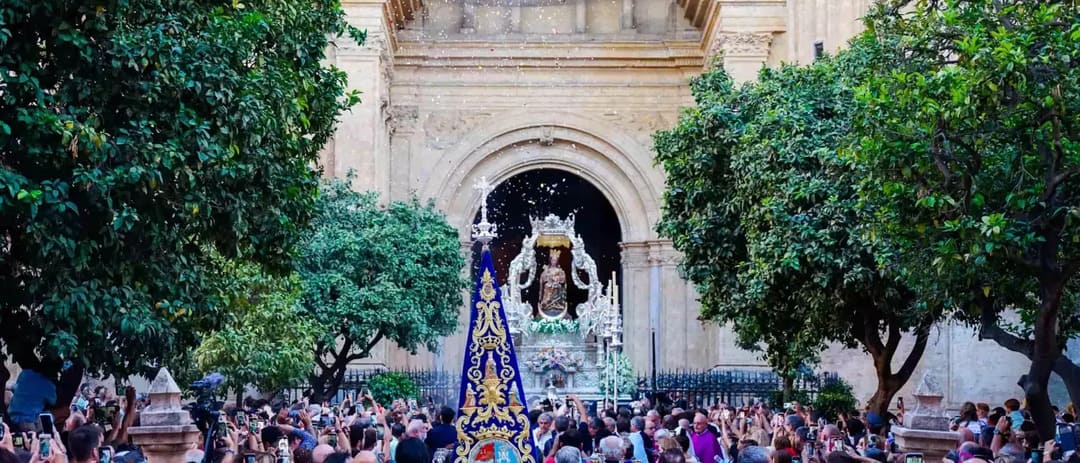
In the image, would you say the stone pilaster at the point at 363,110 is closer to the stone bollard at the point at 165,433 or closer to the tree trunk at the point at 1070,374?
the stone bollard at the point at 165,433

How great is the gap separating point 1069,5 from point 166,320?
8033 mm

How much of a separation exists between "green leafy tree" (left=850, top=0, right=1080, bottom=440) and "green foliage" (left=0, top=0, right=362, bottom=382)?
214 inches

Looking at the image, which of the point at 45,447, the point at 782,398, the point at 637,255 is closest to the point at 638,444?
the point at 45,447

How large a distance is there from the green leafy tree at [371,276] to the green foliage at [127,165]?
1332 cm

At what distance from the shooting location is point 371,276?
1125 inches

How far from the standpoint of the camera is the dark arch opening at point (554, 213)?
1641 inches

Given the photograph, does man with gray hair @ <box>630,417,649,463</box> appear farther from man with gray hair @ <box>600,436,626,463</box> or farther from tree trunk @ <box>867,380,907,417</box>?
tree trunk @ <box>867,380,907,417</box>

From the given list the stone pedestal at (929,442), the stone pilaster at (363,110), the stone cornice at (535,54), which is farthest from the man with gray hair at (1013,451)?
the stone cornice at (535,54)

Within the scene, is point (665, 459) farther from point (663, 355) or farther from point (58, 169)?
point (663, 355)

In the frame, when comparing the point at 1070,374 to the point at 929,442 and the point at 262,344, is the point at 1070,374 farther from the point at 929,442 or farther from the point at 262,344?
the point at 262,344

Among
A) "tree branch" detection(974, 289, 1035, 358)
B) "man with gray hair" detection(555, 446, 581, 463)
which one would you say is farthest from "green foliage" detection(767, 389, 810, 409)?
"man with gray hair" detection(555, 446, 581, 463)

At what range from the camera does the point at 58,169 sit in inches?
463

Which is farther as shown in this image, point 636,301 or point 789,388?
point 636,301

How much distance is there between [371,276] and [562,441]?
16.8m
